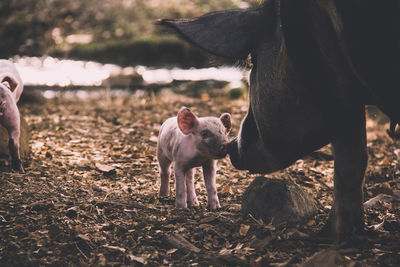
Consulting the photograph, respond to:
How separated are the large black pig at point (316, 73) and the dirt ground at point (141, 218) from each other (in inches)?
13.1

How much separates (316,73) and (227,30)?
505 mm

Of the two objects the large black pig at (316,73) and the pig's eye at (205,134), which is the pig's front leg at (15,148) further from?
the large black pig at (316,73)

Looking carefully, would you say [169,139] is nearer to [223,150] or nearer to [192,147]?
[192,147]

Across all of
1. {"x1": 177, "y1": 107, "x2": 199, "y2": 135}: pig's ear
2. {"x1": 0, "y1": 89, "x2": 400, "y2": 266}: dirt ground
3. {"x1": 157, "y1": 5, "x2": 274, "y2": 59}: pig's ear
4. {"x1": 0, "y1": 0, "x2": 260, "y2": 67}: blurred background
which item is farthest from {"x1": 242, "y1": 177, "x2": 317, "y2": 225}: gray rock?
{"x1": 0, "y1": 0, "x2": 260, "y2": 67}: blurred background

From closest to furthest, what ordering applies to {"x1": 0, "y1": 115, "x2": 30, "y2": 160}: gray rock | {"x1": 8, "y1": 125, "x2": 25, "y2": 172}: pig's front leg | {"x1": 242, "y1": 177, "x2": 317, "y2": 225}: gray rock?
{"x1": 242, "y1": 177, "x2": 317, "y2": 225}: gray rock → {"x1": 8, "y1": 125, "x2": 25, "y2": 172}: pig's front leg → {"x1": 0, "y1": 115, "x2": 30, "y2": 160}: gray rock

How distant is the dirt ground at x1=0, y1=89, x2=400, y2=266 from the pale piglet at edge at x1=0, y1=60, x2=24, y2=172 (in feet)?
0.50

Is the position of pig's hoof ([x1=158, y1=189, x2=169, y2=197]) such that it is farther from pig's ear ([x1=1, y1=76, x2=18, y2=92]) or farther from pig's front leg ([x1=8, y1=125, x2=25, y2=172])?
pig's ear ([x1=1, y1=76, x2=18, y2=92])

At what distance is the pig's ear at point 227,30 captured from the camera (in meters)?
2.51

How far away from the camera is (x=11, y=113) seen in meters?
4.21

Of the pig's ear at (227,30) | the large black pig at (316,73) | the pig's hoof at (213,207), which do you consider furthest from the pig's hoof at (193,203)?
the pig's ear at (227,30)

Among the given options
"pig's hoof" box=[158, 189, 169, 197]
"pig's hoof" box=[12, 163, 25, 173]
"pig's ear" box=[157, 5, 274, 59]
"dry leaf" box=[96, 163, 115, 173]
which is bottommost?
"pig's hoof" box=[158, 189, 169, 197]

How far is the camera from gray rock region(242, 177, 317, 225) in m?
3.26

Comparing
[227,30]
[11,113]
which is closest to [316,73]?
[227,30]

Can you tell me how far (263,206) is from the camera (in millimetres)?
3312
